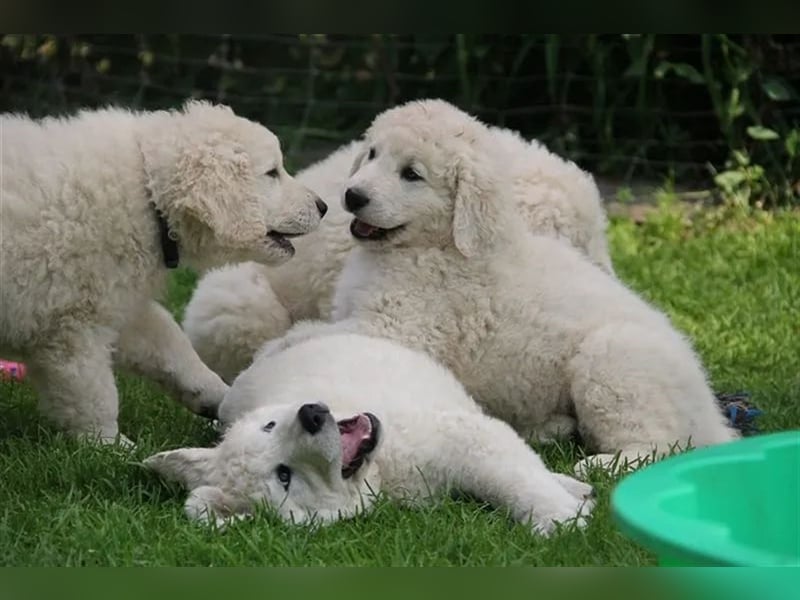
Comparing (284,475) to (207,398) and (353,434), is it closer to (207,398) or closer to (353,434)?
(353,434)

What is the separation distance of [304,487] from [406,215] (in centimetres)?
146

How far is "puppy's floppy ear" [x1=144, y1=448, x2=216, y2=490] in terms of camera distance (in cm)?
376

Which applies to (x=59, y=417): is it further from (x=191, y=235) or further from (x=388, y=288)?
(x=388, y=288)

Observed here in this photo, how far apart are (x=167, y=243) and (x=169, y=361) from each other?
0.54 meters

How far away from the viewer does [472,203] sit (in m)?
4.77

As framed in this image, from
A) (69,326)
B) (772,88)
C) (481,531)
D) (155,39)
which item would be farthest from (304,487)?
(155,39)

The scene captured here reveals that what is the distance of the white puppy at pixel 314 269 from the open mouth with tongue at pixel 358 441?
1672 mm

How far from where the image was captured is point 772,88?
29.5 feet

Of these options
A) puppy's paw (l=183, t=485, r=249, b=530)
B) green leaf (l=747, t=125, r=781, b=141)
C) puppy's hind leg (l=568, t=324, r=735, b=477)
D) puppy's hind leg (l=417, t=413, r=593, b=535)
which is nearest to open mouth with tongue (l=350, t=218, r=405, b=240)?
puppy's hind leg (l=568, t=324, r=735, b=477)

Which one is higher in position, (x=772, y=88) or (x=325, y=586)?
(x=325, y=586)

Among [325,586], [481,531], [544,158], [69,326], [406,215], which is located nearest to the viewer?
[325,586]

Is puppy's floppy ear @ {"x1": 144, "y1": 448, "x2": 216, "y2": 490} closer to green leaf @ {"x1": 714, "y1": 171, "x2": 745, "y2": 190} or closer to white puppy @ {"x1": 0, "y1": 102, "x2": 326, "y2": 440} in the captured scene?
white puppy @ {"x1": 0, "y1": 102, "x2": 326, "y2": 440}

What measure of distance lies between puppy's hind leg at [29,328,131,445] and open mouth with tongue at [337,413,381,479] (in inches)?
42.2

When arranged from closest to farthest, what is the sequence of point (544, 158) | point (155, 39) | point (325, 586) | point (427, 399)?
1. point (325, 586)
2. point (427, 399)
3. point (544, 158)
4. point (155, 39)
